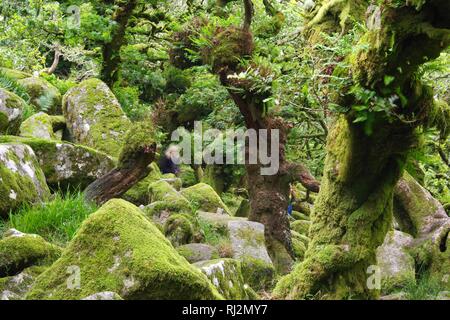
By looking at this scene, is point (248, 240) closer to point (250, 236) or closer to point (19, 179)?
point (250, 236)

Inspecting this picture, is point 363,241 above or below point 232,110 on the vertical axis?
below

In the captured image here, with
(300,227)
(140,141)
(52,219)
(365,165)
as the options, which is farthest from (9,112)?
(300,227)

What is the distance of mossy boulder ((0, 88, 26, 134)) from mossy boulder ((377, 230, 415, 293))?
254 inches

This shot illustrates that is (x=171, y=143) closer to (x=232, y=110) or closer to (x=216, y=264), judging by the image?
(x=232, y=110)

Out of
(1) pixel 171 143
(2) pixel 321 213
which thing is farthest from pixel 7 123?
(1) pixel 171 143

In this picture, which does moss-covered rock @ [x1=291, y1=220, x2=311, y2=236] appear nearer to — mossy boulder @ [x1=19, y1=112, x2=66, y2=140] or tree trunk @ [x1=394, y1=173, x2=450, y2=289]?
tree trunk @ [x1=394, y1=173, x2=450, y2=289]

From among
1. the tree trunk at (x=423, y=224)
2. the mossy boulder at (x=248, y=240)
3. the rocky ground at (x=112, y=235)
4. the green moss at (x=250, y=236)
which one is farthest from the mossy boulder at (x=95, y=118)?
the tree trunk at (x=423, y=224)

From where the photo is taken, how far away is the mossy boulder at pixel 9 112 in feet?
28.8

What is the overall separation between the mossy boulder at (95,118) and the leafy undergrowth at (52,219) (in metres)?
4.22

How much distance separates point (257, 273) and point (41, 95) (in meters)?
7.66

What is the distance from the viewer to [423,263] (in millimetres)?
9898

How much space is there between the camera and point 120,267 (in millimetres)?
Result: 4578

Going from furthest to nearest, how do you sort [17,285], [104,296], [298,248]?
[298,248] < [17,285] < [104,296]
